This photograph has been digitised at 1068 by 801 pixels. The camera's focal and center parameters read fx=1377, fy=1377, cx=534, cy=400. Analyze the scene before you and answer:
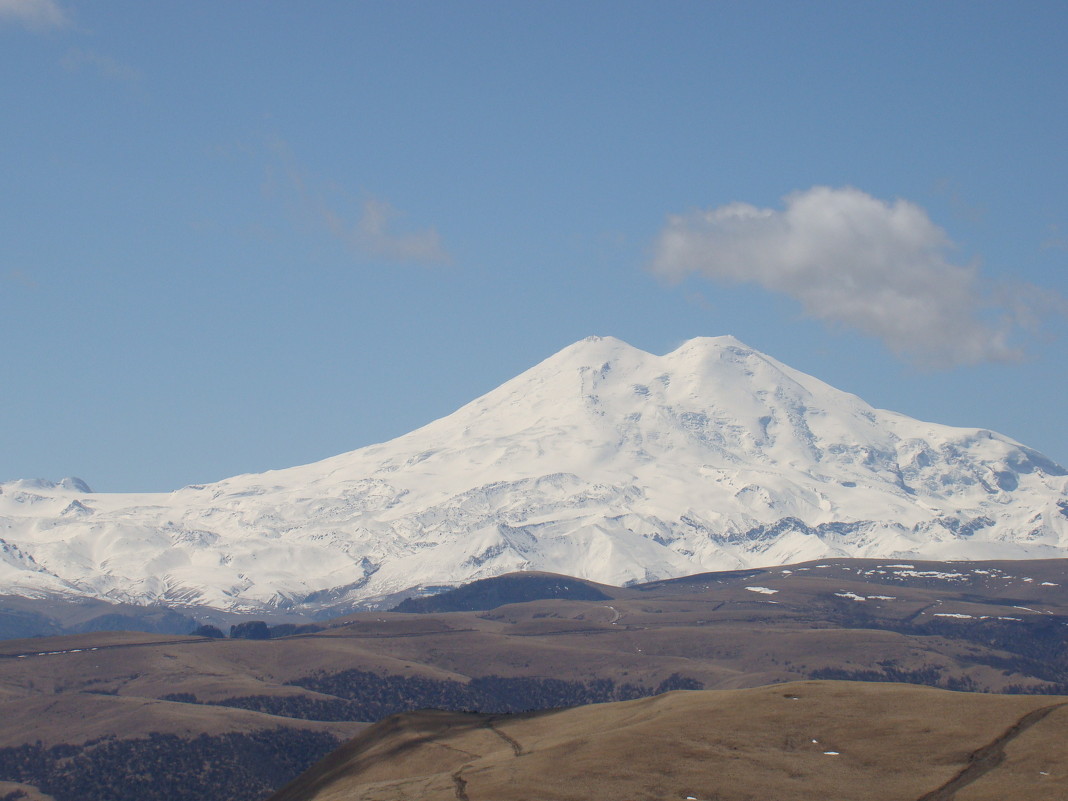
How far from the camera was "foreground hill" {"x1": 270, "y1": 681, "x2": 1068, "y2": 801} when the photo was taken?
338ft

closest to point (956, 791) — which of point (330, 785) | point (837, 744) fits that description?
point (837, 744)

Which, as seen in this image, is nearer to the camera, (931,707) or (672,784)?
(672,784)

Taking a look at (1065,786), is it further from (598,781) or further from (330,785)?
(330,785)

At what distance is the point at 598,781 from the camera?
10900 centimetres

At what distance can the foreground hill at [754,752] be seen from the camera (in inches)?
4058

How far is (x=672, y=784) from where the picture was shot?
4168 inches

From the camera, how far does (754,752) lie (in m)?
114

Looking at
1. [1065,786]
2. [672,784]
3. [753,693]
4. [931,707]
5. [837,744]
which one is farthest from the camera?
[753,693]

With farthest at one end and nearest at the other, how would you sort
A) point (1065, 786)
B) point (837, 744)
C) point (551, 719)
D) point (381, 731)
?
1. point (381, 731)
2. point (551, 719)
3. point (837, 744)
4. point (1065, 786)

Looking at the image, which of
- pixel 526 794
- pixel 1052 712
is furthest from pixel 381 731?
pixel 1052 712

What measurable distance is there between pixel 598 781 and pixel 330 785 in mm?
45448

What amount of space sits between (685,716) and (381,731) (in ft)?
142

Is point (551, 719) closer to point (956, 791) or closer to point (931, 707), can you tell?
point (931, 707)

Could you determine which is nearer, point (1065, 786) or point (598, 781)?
point (1065, 786)
